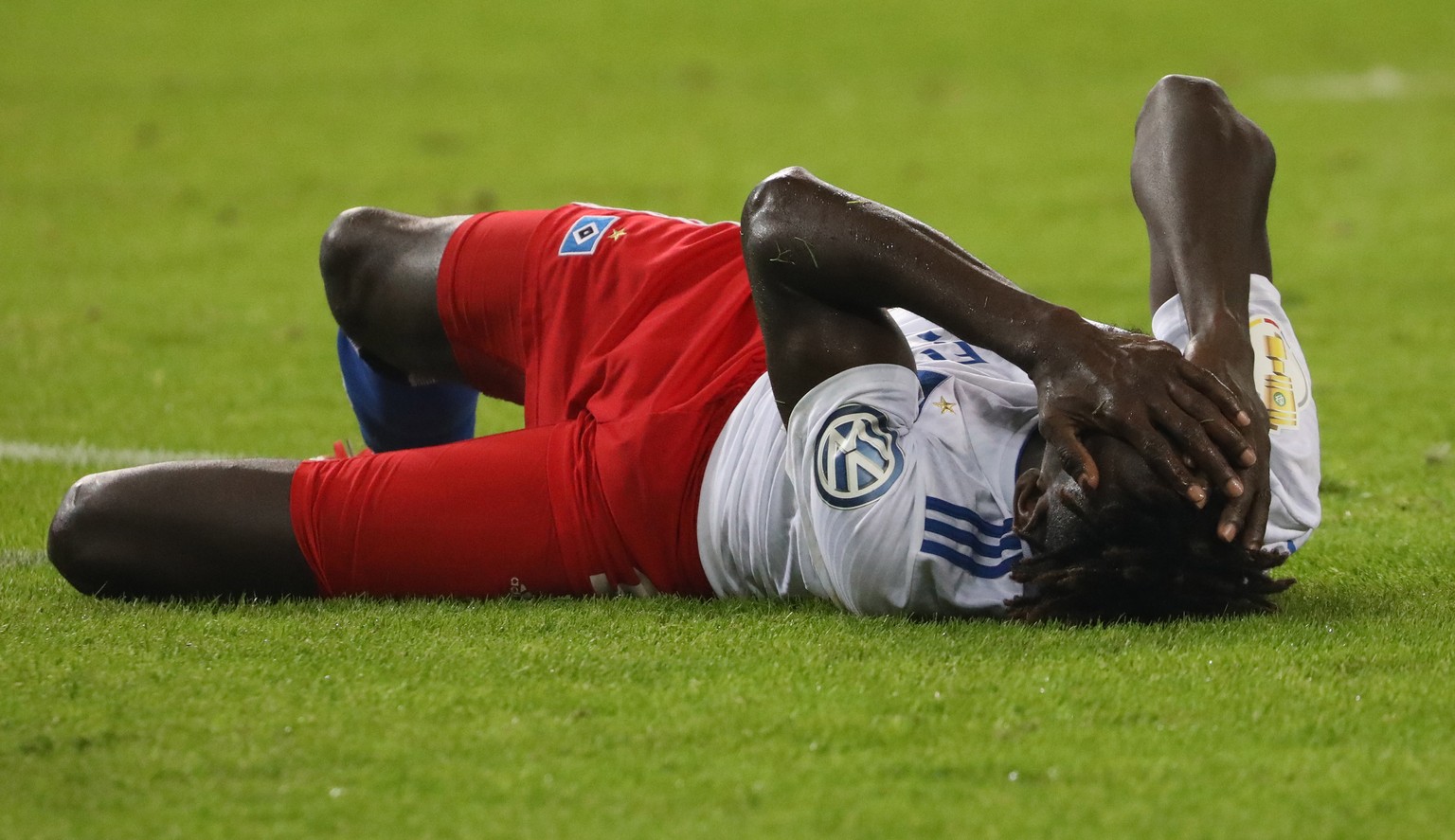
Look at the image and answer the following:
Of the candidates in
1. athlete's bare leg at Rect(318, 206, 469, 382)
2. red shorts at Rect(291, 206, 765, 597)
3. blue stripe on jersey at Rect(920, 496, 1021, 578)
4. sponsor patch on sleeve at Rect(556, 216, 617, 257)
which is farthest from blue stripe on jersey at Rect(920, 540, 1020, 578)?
athlete's bare leg at Rect(318, 206, 469, 382)

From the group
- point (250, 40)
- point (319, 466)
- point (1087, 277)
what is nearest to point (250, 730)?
point (319, 466)

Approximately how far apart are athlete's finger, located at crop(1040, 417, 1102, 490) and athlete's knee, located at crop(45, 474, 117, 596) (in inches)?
67.8

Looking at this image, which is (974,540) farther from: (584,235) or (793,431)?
(584,235)

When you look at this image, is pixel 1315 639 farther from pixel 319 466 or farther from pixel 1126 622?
pixel 319 466

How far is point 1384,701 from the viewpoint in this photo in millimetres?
2752

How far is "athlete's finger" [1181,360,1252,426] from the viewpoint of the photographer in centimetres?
283

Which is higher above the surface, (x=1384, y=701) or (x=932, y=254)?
(x=932, y=254)

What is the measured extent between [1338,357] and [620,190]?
4.52 metres

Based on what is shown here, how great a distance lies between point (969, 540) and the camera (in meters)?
3.12

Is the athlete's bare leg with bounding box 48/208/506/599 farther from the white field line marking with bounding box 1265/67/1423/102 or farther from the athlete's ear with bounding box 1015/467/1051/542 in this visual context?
the white field line marking with bounding box 1265/67/1423/102

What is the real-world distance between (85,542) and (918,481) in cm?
153

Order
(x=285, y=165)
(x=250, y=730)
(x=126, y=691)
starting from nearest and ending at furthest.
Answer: (x=250, y=730), (x=126, y=691), (x=285, y=165)

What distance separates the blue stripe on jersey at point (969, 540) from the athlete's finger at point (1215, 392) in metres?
0.42

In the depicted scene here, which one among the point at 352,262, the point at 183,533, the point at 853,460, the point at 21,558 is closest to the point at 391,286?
the point at 352,262
